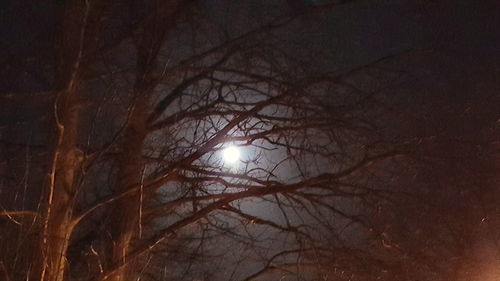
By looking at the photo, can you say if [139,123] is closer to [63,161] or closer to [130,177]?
[130,177]

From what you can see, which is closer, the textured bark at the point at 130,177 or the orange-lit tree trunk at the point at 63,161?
the orange-lit tree trunk at the point at 63,161

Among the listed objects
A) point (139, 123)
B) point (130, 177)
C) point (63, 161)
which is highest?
point (139, 123)

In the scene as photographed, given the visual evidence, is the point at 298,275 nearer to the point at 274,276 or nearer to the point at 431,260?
the point at 274,276

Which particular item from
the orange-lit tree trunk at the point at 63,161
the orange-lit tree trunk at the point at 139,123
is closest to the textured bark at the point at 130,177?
the orange-lit tree trunk at the point at 139,123

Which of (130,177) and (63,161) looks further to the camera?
(130,177)

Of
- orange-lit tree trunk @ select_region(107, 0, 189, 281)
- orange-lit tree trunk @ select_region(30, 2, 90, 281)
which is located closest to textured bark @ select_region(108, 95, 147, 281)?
orange-lit tree trunk @ select_region(107, 0, 189, 281)

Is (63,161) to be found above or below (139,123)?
below

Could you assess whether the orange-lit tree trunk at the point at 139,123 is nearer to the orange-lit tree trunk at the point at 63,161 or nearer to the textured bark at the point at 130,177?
the textured bark at the point at 130,177

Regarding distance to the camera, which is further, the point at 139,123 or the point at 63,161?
the point at 139,123

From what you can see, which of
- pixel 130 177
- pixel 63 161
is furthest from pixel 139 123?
pixel 63 161

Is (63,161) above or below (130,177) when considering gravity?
below

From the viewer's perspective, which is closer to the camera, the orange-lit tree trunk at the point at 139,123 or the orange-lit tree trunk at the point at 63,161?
the orange-lit tree trunk at the point at 63,161

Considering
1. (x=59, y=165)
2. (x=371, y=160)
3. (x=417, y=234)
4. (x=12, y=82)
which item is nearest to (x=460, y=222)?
(x=417, y=234)

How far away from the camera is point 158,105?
10.0 meters
